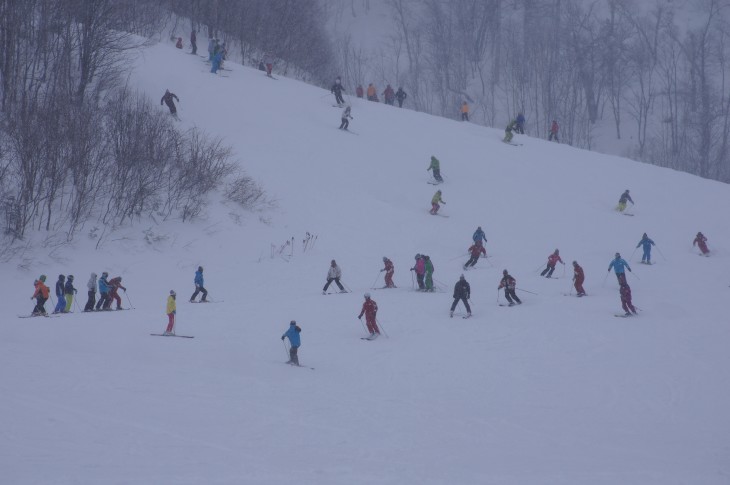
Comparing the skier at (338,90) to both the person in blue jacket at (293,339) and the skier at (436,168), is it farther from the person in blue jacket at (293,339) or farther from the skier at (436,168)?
the person in blue jacket at (293,339)

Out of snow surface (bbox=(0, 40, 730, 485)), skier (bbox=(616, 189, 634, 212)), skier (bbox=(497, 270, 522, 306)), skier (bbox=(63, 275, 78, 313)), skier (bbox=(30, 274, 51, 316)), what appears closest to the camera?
snow surface (bbox=(0, 40, 730, 485))

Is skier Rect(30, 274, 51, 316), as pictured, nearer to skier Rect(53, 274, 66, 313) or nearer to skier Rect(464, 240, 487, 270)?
skier Rect(53, 274, 66, 313)

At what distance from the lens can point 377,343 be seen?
14.6 meters

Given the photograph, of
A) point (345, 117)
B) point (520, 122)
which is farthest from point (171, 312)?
point (520, 122)

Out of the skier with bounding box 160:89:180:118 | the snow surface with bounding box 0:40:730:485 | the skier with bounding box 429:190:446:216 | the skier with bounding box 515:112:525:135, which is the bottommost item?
the snow surface with bounding box 0:40:730:485

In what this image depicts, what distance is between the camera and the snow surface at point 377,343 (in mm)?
7922

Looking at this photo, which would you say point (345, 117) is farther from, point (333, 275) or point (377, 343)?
point (377, 343)

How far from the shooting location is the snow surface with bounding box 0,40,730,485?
792 cm

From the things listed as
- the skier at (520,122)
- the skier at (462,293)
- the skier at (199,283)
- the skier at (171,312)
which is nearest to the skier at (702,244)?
the skier at (462,293)

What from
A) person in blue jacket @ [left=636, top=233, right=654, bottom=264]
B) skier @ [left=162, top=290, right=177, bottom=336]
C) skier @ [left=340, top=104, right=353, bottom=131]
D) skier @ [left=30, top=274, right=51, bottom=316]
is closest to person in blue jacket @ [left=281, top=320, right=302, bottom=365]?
skier @ [left=162, top=290, right=177, bottom=336]

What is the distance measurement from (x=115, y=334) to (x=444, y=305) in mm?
8760

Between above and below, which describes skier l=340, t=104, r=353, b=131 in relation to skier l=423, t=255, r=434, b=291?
above

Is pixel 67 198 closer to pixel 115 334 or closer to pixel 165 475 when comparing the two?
pixel 115 334

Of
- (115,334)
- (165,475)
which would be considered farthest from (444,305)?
(165,475)
